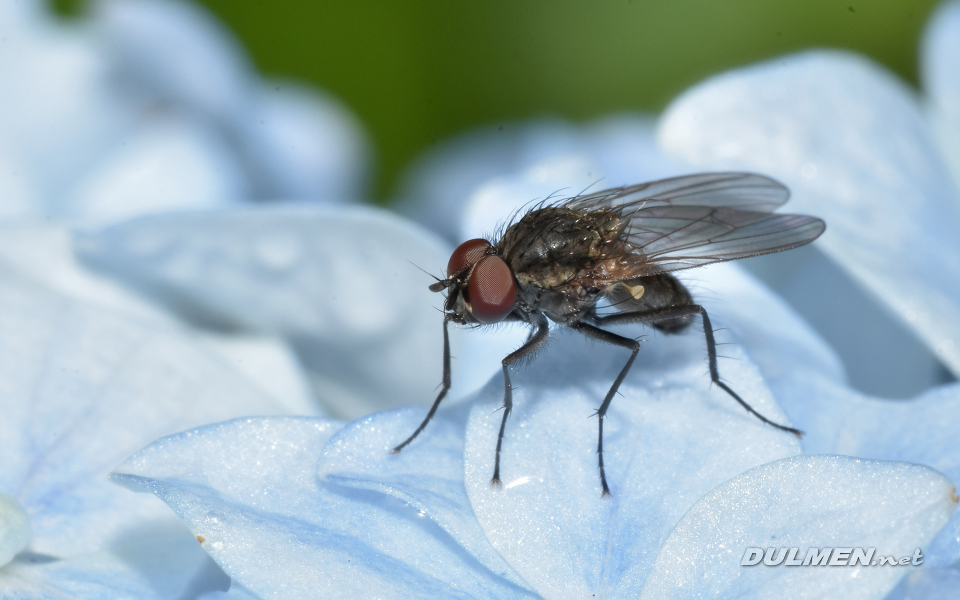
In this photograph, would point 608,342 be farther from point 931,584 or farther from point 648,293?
point 931,584

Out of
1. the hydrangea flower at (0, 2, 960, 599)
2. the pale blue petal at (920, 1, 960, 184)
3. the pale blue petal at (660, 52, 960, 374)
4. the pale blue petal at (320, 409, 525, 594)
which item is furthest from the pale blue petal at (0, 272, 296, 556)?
the pale blue petal at (920, 1, 960, 184)

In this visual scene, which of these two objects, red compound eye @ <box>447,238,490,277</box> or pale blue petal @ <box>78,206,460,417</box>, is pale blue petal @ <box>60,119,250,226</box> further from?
red compound eye @ <box>447,238,490,277</box>

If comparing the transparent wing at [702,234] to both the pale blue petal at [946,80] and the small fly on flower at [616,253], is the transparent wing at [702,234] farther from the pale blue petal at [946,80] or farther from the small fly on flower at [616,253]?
the pale blue petal at [946,80]

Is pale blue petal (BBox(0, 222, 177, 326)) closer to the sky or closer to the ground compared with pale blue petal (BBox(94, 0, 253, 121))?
closer to the ground

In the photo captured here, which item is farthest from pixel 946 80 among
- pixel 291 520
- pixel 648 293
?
pixel 291 520

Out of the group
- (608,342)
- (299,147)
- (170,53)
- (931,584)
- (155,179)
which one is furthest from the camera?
(299,147)

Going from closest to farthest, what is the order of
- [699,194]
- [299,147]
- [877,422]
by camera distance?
[877,422] < [699,194] < [299,147]
